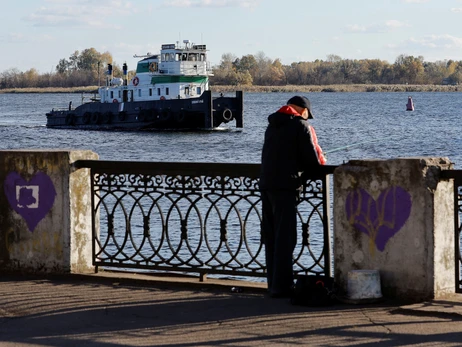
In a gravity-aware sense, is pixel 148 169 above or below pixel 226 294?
above

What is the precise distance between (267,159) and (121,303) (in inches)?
64.8

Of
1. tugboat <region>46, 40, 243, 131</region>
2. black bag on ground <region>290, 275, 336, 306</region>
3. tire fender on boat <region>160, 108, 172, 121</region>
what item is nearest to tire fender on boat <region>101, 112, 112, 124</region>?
tugboat <region>46, 40, 243, 131</region>

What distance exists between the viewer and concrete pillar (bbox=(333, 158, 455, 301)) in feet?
23.3

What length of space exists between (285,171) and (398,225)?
3.20ft

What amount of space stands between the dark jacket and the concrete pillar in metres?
0.32

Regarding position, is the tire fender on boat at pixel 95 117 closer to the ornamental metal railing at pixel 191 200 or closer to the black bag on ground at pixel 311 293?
the ornamental metal railing at pixel 191 200

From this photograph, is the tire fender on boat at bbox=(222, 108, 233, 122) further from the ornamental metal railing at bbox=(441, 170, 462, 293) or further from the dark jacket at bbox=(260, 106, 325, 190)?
the ornamental metal railing at bbox=(441, 170, 462, 293)

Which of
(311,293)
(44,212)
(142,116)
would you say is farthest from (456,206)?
(142,116)

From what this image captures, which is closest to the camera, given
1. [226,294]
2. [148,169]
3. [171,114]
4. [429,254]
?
[429,254]

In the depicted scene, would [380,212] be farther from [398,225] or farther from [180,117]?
[180,117]

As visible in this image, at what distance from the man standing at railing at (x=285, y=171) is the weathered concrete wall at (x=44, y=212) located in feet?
6.54

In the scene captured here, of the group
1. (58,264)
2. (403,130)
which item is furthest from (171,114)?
(58,264)

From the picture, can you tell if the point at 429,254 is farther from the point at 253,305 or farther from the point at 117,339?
the point at 117,339

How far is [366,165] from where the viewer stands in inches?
290
